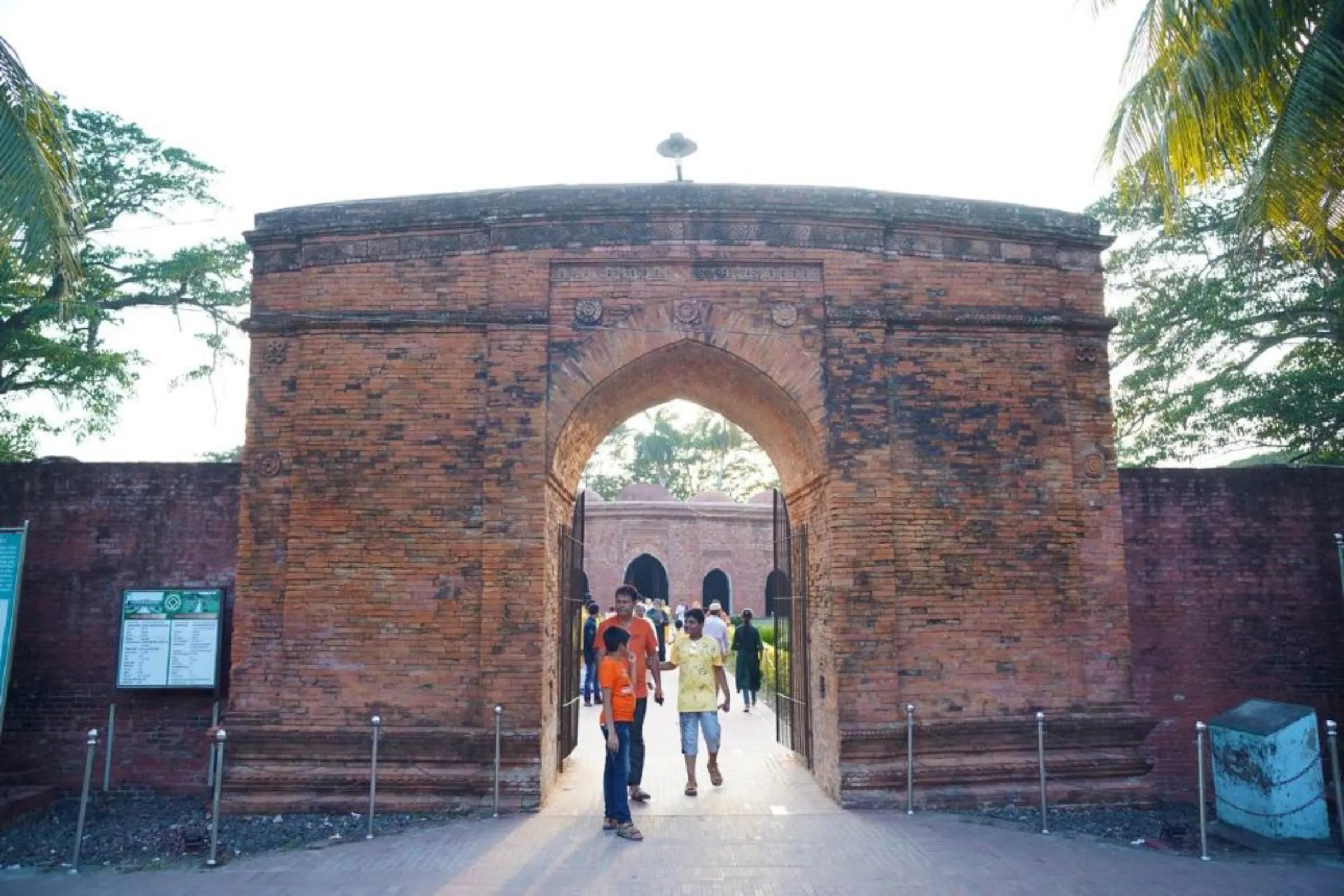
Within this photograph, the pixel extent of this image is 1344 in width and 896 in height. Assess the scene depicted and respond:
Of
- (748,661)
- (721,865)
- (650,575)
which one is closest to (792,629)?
(748,661)

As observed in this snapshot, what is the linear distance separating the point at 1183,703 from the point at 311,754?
8633 mm

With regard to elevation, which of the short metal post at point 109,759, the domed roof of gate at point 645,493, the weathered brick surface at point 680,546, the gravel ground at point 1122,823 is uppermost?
the domed roof of gate at point 645,493

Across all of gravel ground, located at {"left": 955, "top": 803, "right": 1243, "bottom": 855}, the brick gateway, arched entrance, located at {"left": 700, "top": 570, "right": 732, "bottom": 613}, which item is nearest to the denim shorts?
the brick gateway

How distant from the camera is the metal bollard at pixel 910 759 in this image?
8180 millimetres

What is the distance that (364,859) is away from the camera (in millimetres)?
6871

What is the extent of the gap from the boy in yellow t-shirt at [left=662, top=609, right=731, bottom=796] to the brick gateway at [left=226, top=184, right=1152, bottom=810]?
1096 mm

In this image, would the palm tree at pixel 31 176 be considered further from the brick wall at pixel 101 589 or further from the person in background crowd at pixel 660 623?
the person in background crowd at pixel 660 623

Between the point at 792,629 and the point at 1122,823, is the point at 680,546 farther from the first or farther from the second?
the point at 1122,823

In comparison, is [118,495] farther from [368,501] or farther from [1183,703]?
[1183,703]

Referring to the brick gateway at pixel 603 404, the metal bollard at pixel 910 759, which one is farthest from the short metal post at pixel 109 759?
the metal bollard at pixel 910 759

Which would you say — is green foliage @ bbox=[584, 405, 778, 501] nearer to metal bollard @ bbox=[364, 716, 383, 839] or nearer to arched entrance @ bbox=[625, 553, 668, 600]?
arched entrance @ bbox=[625, 553, 668, 600]

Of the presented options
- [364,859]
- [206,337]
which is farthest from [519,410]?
[206,337]

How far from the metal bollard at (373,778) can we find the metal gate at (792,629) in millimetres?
4290

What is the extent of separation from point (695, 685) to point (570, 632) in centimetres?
202
